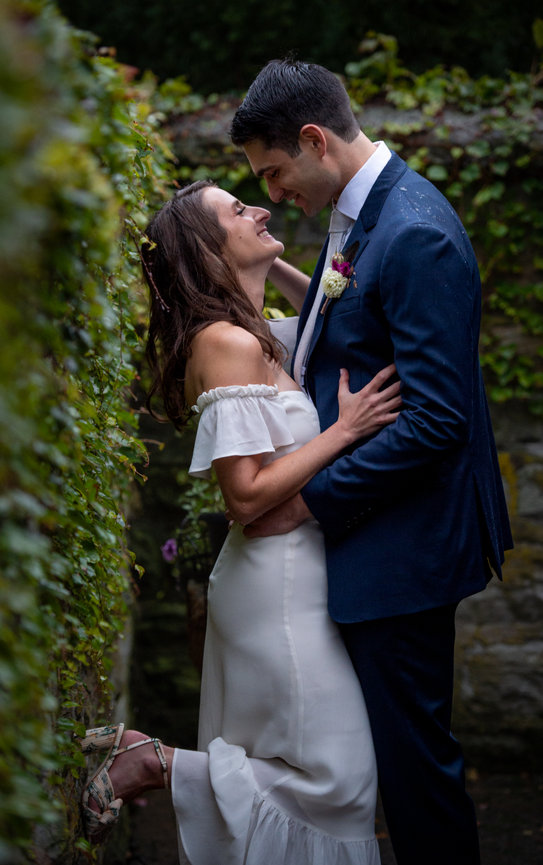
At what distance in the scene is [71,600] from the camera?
4.61 ft

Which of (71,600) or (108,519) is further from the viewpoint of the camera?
(108,519)

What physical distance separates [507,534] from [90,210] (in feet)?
5.28

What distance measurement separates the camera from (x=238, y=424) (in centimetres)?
188

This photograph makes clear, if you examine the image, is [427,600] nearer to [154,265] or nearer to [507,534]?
[507,534]

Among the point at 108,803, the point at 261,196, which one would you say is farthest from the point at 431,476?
the point at 261,196

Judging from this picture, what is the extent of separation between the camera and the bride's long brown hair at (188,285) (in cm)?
205

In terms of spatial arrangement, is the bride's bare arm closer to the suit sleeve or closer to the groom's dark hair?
the suit sleeve

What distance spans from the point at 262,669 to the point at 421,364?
82 centimetres

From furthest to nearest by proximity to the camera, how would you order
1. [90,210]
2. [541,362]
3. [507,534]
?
[541,362]
[507,534]
[90,210]

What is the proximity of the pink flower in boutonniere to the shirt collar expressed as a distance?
0.15 m

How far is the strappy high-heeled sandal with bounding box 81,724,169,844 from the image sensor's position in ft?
5.99

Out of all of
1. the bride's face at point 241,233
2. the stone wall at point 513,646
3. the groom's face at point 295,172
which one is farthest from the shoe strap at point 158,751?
the stone wall at point 513,646

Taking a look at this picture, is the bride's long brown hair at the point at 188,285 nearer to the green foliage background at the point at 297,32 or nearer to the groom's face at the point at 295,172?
the groom's face at the point at 295,172

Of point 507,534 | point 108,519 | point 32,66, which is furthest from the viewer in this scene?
point 507,534
